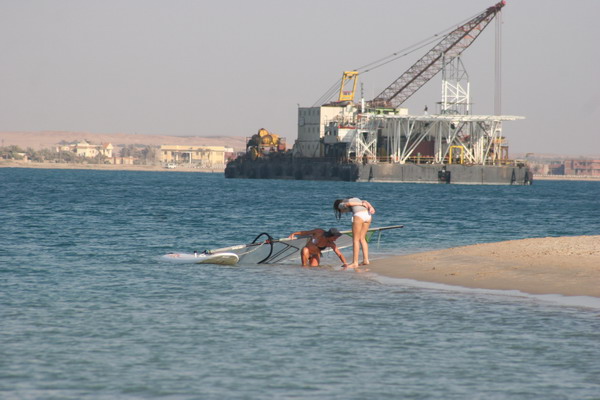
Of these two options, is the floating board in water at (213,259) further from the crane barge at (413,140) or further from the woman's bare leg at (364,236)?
the crane barge at (413,140)

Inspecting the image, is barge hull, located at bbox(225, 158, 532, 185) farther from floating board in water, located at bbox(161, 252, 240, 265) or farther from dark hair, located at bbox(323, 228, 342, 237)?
dark hair, located at bbox(323, 228, 342, 237)

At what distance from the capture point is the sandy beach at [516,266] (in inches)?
834

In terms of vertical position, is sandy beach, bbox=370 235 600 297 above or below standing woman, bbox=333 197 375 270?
below

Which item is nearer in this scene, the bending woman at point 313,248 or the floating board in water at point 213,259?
the bending woman at point 313,248

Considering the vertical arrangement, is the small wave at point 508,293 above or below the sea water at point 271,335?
above

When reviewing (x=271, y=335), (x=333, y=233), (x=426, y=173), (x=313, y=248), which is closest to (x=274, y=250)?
(x=313, y=248)

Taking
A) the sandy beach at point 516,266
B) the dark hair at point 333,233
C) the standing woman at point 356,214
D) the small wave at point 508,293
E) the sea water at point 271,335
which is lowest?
the sea water at point 271,335

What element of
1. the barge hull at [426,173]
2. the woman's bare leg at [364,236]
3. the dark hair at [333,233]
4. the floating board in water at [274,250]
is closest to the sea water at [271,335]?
the floating board in water at [274,250]

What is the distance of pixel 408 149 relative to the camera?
150 meters

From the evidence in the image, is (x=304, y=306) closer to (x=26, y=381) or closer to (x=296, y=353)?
(x=296, y=353)

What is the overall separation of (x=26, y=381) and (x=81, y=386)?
31.6 inches

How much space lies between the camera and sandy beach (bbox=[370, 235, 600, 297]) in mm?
21188

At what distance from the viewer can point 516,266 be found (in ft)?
77.8

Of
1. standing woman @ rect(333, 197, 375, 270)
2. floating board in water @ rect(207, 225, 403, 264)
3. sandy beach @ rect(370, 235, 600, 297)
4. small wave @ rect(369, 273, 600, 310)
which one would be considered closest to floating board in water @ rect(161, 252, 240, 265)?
floating board in water @ rect(207, 225, 403, 264)
